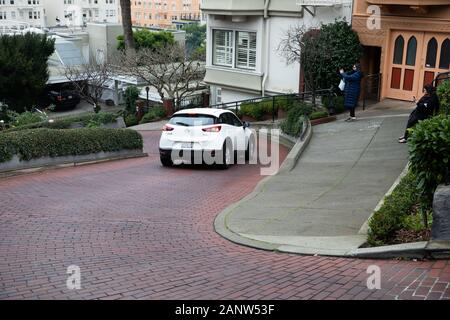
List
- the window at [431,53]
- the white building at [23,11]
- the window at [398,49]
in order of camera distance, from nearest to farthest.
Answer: the window at [431,53], the window at [398,49], the white building at [23,11]

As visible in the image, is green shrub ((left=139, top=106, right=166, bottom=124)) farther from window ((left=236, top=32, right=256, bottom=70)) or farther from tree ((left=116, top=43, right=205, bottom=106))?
window ((left=236, top=32, right=256, bottom=70))

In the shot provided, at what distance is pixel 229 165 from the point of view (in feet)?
51.0

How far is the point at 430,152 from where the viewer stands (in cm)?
709

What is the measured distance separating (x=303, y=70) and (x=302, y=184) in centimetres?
1350

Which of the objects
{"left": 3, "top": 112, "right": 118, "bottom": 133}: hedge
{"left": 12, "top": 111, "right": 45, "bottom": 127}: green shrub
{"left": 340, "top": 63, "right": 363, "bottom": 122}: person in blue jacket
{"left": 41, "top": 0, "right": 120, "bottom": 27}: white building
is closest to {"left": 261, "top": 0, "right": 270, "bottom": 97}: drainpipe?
{"left": 3, "top": 112, "right": 118, "bottom": 133}: hedge

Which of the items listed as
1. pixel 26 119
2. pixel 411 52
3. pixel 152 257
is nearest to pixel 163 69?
pixel 26 119

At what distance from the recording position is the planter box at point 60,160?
1368 centimetres

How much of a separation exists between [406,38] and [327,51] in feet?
9.80

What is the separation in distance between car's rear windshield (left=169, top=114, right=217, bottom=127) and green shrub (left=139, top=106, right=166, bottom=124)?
46.7 feet

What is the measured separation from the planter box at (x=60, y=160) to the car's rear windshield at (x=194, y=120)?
274 centimetres

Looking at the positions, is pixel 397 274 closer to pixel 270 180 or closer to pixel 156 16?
pixel 270 180

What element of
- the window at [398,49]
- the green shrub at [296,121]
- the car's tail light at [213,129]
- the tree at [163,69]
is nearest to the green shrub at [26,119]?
the tree at [163,69]

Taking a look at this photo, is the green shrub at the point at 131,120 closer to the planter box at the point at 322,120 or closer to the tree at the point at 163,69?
the tree at the point at 163,69

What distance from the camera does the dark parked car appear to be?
38.4m
